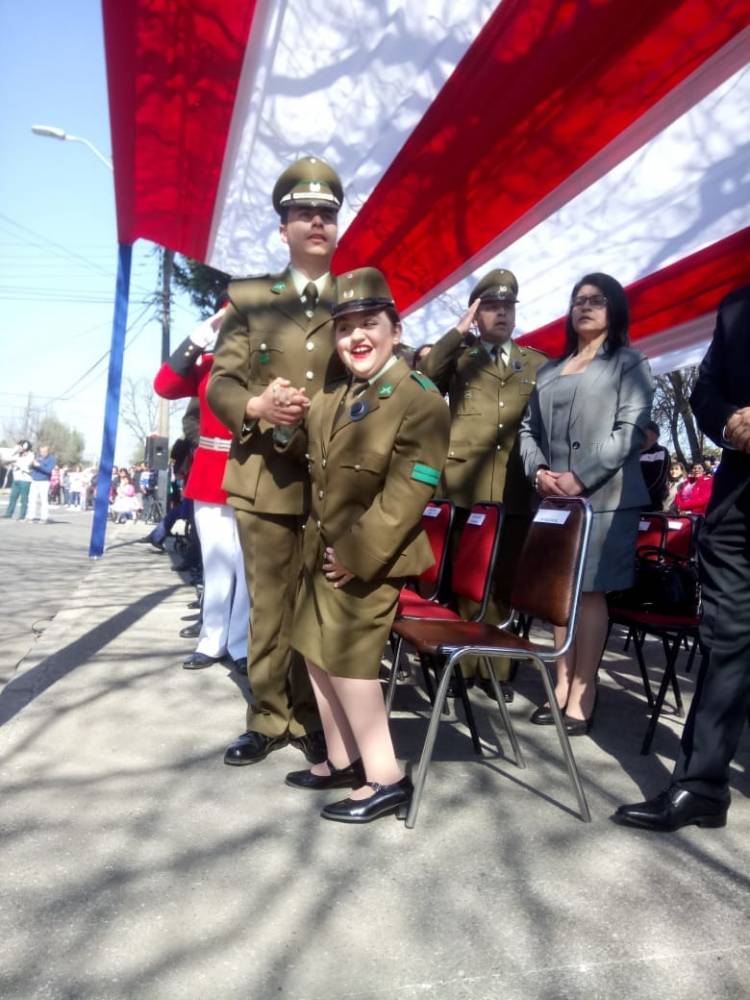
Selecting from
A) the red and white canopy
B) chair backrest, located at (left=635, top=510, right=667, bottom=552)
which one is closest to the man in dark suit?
the red and white canopy

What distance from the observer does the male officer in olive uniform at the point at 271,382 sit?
2.79 m

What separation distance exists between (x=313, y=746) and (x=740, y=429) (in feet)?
5.62

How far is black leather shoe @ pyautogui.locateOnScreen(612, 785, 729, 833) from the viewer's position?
2334 mm

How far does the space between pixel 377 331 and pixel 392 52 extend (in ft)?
6.87

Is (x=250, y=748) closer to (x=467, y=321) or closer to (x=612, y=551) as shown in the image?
(x=612, y=551)

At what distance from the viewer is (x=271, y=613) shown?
290 centimetres

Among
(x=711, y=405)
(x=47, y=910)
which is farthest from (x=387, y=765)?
(x=711, y=405)

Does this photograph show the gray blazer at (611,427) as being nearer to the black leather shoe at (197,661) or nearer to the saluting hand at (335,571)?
the saluting hand at (335,571)

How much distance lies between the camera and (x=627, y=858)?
7.08 ft

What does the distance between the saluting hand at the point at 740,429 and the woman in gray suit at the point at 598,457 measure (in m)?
0.96

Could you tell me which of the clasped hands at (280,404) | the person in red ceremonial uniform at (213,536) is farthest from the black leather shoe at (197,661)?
the clasped hands at (280,404)

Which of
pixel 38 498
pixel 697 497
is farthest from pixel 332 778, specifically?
pixel 38 498

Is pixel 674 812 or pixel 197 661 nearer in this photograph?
pixel 674 812

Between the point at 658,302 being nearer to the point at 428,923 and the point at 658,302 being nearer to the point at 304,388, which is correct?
the point at 304,388
